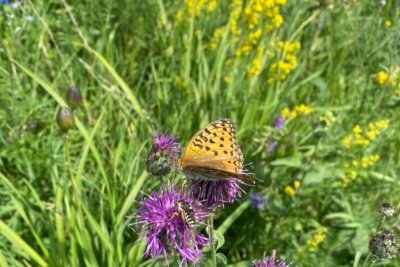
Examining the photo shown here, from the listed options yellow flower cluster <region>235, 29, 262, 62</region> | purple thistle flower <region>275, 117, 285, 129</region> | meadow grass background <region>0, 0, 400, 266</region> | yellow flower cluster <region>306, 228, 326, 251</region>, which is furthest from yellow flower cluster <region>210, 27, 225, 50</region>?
yellow flower cluster <region>306, 228, 326, 251</region>

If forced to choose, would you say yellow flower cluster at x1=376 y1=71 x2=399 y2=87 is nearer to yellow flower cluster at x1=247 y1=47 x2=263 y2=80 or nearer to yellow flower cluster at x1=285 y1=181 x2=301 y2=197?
yellow flower cluster at x1=247 y1=47 x2=263 y2=80

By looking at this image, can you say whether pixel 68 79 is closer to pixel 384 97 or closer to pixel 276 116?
pixel 276 116

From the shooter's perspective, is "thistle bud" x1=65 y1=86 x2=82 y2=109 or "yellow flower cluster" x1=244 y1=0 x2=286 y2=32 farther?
"yellow flower cluster" x1=244 y1=0 x2=286 y2=32

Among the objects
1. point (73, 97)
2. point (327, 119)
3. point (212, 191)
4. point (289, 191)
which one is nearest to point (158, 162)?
point (212, 191)

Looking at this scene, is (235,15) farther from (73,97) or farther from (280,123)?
(73,97)

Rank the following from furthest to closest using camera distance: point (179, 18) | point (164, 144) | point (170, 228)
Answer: point (179, 18) < point (164, 144) < point (170, 228)

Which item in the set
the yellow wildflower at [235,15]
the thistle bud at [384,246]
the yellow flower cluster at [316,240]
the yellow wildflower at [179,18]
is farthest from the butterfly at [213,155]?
the yellow wildflower at [179,18]
